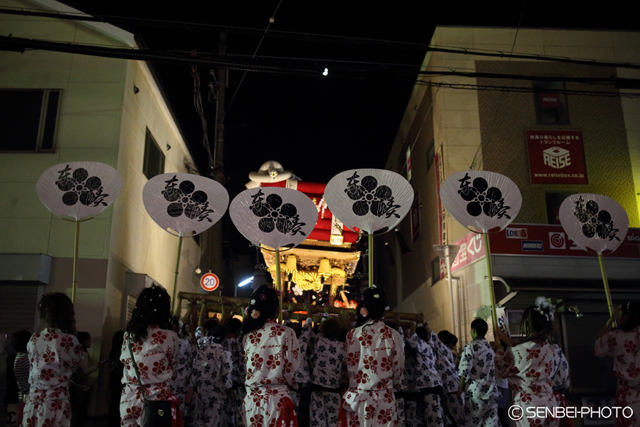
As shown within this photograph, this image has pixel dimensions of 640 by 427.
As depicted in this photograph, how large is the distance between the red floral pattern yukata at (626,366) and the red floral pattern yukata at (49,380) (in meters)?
5.45

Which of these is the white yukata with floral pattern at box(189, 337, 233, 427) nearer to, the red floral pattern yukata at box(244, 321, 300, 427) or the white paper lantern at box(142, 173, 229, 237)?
the white paper lantern at box(142, 173, 229, 237)

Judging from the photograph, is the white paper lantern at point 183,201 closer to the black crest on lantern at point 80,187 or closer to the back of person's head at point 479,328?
the black crest on lantern at point 80,187

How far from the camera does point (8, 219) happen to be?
10.0 m

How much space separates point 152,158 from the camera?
1346 centimetres

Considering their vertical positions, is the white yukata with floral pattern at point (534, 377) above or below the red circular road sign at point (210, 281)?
below

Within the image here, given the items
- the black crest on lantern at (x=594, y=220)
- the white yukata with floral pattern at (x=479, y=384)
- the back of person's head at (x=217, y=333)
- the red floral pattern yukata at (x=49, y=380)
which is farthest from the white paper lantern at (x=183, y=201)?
the black crest on lantern at (x=594, y=220)

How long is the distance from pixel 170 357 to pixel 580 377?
31.1 ft

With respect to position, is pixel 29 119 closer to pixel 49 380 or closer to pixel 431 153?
pixel 49 380

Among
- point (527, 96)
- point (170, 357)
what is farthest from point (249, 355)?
point (527, 96)

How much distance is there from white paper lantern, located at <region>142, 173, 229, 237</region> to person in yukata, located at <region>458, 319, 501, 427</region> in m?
3.59

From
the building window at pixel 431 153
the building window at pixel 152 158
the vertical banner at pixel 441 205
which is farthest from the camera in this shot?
the building window at pixel 431 153

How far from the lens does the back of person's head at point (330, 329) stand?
677 cm

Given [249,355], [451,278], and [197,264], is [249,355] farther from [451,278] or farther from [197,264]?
[197,264]

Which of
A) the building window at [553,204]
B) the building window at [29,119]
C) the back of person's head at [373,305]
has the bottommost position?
the back of person's head at [373,305]
